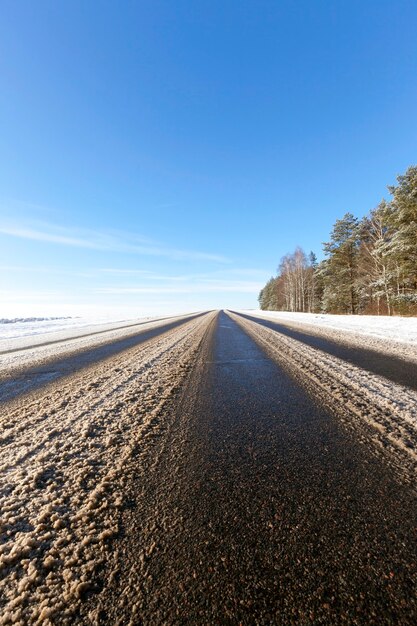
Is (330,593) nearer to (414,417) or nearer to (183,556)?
(183,556)

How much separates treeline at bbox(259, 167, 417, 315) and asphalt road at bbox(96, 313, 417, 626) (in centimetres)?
1947

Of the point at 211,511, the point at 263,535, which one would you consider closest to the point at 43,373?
the point at 211,511

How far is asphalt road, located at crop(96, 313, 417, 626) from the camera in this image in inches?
38.8

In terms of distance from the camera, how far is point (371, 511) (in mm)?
1481

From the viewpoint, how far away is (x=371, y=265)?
81.6 ft

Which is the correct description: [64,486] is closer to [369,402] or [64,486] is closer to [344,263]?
[369,402]

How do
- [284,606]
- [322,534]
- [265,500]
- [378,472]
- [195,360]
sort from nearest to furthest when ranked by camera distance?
[284,606] → [322,534] → [265,500] → [378,472] → [195,360]

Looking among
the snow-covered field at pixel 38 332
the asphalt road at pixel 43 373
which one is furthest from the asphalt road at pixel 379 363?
the snow-covered field at pixel 38 332

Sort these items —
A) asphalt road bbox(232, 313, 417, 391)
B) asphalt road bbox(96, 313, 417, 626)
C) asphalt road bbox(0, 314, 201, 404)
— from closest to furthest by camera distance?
asphalt road bbox(96, 313, 417, 626), asphalt road bbox(232, 313, 417, 391), asphalt road bbox(0, 314, 201, 404)

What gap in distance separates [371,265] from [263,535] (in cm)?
2863

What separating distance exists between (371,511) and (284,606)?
818 mm

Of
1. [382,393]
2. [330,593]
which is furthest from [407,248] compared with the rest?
[330,593]

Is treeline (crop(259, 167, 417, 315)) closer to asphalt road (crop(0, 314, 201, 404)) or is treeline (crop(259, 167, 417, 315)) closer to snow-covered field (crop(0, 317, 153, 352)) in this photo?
asphalt road (crop(0, 314, 201, 404))

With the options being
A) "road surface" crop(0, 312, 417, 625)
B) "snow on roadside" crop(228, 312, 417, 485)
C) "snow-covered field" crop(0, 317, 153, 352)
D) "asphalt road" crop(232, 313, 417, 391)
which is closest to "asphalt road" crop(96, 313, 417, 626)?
"road surface" crop(0, 312, 417, 625)
